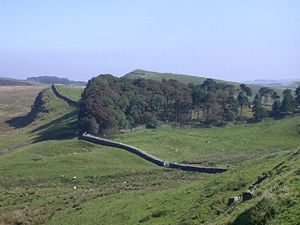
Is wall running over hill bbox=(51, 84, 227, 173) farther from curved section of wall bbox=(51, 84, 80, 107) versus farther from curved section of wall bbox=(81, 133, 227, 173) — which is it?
curved section of wall bbox=(51, 84, 80, 107)

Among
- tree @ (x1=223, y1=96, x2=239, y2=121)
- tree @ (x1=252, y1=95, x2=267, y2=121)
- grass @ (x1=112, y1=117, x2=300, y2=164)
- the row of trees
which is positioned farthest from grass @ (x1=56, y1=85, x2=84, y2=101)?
grass @ (x1=112, y1=117, x2=300, y2=164)

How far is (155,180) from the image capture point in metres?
49.6

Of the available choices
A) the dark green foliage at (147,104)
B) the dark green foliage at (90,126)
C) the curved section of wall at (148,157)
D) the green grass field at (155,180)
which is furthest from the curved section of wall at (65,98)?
the curved section of wall at (148,157)

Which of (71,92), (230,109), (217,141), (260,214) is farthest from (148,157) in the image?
(71,92)

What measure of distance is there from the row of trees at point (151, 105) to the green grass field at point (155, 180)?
6.01 metres

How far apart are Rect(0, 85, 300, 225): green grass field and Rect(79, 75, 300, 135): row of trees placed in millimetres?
6012

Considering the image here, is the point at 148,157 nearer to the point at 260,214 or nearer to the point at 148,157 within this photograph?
the point at 148,157

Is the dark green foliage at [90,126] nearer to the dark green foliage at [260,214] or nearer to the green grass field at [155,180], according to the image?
the green grass field at [155,180]

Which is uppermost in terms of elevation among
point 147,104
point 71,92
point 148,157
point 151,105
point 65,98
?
point 147,104

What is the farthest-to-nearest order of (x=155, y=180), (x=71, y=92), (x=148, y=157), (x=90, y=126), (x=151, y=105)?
(x=71, y=92) → (x=151, y=105) → (x=90, y=126) → (x=148, y=157) → (x=155, y=180)

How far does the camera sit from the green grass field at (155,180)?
79.9 ft

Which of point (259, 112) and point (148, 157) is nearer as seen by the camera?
point (148, 157)

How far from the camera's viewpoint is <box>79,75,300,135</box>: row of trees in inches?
3380

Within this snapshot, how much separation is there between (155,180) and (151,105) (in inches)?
2132
